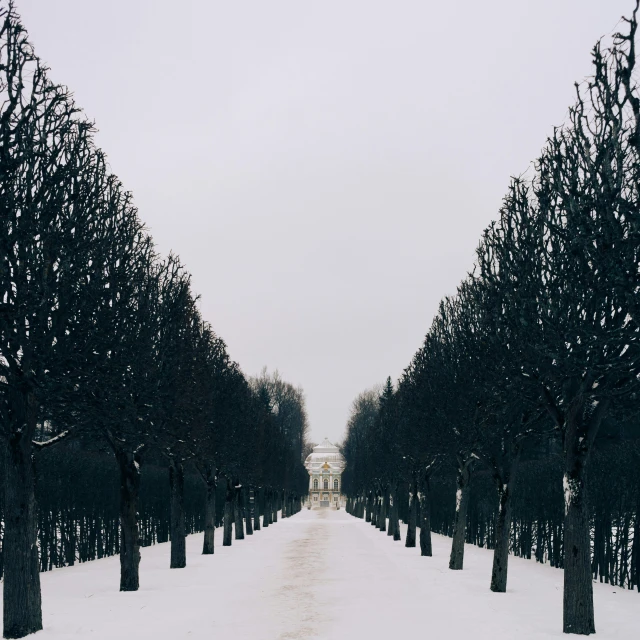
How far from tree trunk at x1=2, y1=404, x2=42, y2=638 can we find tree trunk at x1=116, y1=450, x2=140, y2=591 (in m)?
5.61

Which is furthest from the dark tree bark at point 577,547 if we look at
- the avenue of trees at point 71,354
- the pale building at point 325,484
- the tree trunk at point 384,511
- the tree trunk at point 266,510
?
the pale building at point 325,484

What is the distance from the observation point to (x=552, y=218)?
15.4 metres

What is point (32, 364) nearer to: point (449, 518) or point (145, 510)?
point (145, 510)

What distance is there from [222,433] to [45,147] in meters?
21.8

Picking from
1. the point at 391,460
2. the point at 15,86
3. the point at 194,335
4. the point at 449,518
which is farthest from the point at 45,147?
the point at 449,518

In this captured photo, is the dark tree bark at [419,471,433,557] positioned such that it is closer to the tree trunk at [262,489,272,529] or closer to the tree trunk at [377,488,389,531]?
the tree trunk at [377,488,389,531]

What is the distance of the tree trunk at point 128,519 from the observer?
19.6 meters

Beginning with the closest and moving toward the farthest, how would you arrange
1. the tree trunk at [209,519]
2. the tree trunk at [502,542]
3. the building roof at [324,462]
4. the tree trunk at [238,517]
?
the tree trunk at [502,542] < the tree trunk at [209,519] < the tree trunk at [238,517] < the building roof at [324,462]

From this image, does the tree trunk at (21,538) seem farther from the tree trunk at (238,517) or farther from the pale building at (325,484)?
the pale building at (325,484)

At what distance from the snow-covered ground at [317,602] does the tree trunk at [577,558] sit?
0.44m

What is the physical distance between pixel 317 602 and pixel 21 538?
25.0 ft

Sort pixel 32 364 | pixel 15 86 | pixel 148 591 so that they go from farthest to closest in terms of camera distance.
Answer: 1. pixel 148 591
2. pixel 15 86
3. pixel 32 364

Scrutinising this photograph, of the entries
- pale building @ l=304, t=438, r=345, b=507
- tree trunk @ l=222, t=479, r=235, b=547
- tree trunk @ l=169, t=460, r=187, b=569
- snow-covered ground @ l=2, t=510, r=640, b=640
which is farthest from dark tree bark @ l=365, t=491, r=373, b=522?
pale building @ l=304, t=438, r=345, b=507

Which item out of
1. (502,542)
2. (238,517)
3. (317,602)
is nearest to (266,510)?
(238,517)
